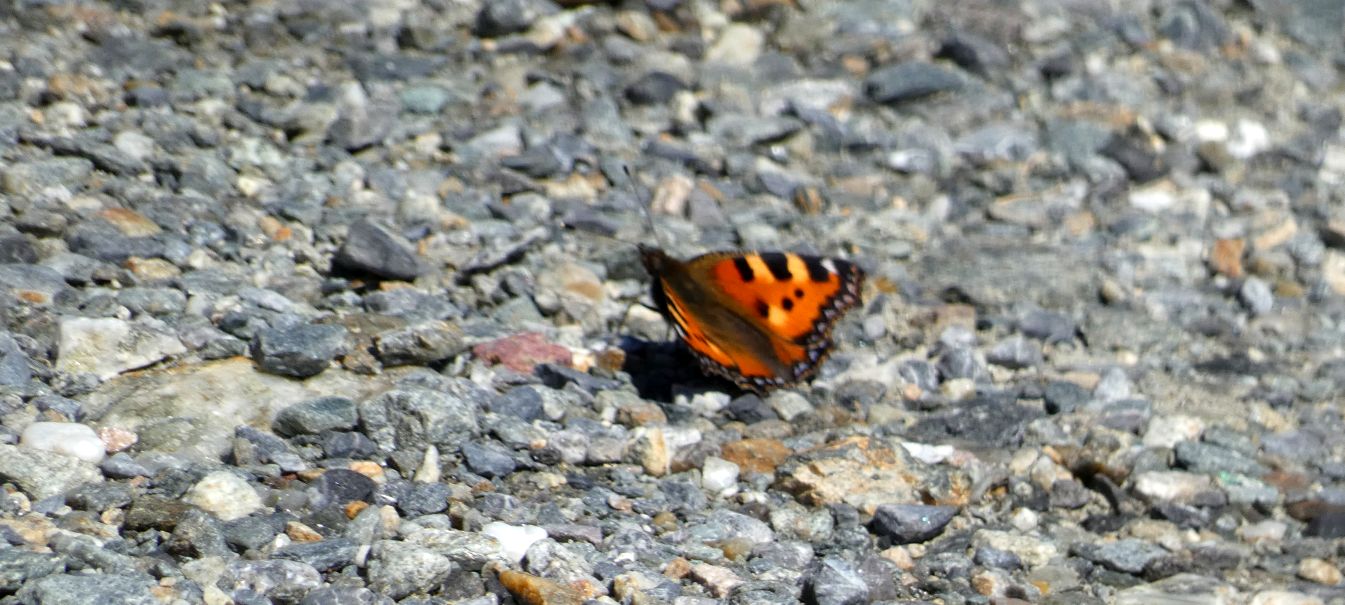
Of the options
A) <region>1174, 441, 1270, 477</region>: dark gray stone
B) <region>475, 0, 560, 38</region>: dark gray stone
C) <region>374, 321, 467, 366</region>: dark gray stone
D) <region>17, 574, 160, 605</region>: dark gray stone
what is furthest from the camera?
<region>475, 0, 560, 38</region>: dark gray stone

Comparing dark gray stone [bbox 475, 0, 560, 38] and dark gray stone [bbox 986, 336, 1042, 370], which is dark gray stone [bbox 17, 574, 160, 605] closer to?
dark gray stone [bbox 986, 336, 1042, 370]

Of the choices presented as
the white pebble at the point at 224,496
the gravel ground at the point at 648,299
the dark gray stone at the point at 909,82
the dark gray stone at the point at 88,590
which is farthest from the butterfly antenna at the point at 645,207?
the dark gray stone at the point at 88,590

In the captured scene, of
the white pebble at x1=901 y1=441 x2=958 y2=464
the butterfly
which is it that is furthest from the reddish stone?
the white pebble at x1=901 y1=441 x2=958 y2=464

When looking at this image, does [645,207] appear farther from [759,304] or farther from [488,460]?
[488,460]

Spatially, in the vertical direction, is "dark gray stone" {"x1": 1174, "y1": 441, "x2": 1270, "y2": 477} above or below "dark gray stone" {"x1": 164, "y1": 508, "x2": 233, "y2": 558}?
below

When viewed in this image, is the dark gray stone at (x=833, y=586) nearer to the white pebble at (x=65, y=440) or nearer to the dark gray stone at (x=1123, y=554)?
the dark gray stone at (x=1123, y=554)
